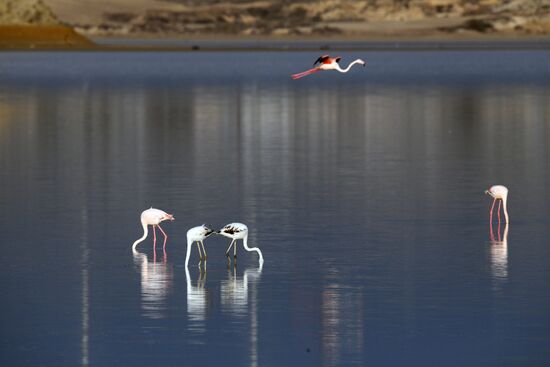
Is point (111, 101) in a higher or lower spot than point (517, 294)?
higher

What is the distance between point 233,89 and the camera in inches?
3270

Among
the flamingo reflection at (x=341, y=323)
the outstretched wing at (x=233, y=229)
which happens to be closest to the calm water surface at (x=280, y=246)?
the flamingo reflection at (x=341, y=323)

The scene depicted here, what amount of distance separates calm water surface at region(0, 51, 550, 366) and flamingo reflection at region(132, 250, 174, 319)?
5cm

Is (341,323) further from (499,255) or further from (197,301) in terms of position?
(499,255)

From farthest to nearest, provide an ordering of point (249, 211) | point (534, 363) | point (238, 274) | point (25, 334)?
point (249, 211) → point (238, 274) → point (25, 334) → point (534, 363)

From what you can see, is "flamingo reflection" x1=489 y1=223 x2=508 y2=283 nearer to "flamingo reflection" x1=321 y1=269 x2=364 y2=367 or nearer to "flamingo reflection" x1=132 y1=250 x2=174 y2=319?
"flamingo reflection" x1=321 y1=269 x2=364 y2=367

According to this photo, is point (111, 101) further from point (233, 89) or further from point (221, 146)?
point (221, 146)

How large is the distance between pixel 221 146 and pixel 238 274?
69.4 feet

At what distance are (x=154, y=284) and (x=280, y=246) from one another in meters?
3.38

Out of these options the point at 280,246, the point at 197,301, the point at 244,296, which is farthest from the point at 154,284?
the point at 280,246

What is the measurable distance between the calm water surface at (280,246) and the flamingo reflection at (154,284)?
5cm

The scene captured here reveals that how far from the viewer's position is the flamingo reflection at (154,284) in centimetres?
1967

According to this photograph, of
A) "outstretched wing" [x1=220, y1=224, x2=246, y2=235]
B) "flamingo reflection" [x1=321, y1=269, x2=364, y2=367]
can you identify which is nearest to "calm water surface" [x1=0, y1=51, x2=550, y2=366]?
"flamingo reflection" [x1=321, y1=269, x2=364, y2=367]

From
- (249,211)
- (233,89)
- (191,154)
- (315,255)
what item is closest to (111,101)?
(233,89)
